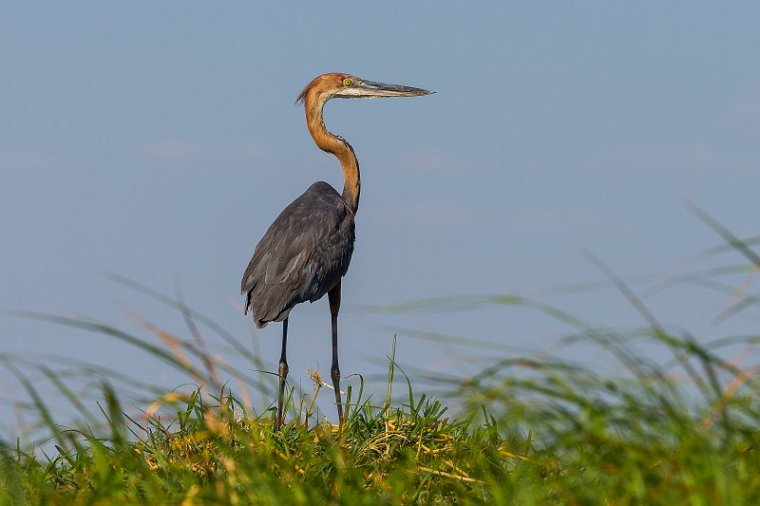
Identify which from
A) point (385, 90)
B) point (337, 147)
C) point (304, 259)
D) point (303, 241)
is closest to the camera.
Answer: point (304, 259)

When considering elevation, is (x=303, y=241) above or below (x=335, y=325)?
above

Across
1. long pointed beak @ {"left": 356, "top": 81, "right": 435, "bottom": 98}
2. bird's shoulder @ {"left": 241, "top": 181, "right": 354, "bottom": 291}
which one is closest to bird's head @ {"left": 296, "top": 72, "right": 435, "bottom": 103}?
long pointed beak @ {"left": 356, "top": 81, "right": 435, "bottom": 98}

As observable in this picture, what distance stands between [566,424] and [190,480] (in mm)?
2445

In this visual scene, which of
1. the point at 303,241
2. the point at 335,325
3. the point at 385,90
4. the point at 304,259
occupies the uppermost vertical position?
the point at 385,90

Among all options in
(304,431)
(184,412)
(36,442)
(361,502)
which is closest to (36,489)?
(36,442)

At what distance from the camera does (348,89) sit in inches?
436

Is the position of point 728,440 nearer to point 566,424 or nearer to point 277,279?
point 566,424

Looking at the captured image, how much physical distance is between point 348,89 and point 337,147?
2.88 ft

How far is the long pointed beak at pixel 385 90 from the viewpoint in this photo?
11328mm

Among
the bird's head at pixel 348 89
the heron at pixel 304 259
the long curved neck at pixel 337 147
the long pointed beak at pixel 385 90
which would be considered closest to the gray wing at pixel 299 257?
the heron at pixel 304 259

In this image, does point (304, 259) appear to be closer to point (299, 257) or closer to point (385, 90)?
point (299, 257)

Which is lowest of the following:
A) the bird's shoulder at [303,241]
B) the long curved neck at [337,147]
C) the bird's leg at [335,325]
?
the bird's leg at [335,325]

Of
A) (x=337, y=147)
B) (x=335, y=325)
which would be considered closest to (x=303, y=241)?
(x=335, y=325)

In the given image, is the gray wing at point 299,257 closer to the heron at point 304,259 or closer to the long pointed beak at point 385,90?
the heron at point 304,259
